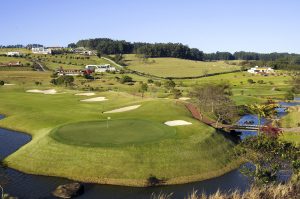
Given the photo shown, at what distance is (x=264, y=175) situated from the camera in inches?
1561

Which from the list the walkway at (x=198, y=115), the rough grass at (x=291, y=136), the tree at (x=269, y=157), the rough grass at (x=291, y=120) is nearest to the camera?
the tree at (x=269, y=157)

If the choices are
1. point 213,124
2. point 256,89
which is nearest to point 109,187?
point 213,124

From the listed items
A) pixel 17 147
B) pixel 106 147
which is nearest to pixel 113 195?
pixel 106 147

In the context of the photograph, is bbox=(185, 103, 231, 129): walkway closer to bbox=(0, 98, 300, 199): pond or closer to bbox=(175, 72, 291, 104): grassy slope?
bbox=(0, 98, 300, 199): pond

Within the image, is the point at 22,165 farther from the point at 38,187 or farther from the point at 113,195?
the point at 113,195

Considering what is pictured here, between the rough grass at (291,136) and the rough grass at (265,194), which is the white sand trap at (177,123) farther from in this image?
the rough grass at (265,194)

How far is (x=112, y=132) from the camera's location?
60.0 meters

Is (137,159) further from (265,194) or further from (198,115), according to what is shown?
(198,115)

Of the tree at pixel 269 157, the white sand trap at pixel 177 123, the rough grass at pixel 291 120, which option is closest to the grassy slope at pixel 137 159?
the white sand trap at pixel 177 123

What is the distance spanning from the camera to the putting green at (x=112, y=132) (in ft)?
181

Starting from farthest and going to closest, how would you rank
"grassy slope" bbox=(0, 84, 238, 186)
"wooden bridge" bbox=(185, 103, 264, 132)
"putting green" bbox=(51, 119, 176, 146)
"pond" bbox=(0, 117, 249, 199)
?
"wooden bridge" bbox=(185, 103, 264, 132), "putting green" bbox=(51, 119, 176, 146), "grassy slope" bbox=(0, 84, 238, 186), "pond" bbox=(0, 117, 249, 199)

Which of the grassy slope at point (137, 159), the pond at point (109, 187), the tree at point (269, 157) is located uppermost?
the tree at point (269, 157)

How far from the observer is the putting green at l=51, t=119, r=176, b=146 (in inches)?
2168

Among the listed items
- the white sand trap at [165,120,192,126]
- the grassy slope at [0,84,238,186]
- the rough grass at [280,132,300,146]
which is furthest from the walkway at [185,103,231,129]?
the rough grass at [280,132,300,146]
